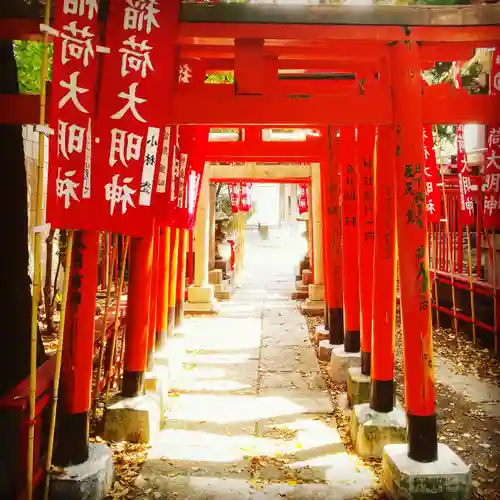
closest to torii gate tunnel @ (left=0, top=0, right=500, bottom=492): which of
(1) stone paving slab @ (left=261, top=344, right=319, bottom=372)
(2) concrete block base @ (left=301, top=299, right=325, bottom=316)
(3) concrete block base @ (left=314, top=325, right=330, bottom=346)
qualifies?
(1) stone paving slab @ (left=261, top=344, right=319, bottom=372)

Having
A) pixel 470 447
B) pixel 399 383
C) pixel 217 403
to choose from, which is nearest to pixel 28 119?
pixel 217 403

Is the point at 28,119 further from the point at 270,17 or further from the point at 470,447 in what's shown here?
the point at 470,447

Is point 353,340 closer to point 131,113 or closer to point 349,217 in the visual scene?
point 349,217

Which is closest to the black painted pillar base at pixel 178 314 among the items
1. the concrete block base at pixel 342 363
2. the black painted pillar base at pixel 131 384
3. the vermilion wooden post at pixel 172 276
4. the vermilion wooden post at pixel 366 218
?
the vermilion wooden post at pixel 172 276

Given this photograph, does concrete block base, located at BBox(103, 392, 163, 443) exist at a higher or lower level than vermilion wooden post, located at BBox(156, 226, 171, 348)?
lower

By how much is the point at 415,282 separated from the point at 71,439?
3.50m

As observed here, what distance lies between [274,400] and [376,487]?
2.63 m

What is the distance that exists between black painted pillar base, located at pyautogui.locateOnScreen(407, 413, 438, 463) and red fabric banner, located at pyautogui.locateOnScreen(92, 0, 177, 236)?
305 centimetres

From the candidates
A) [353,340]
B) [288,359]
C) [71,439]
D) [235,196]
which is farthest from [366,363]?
[235,196]

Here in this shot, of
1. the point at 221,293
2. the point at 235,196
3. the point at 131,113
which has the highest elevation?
the point at 235,196

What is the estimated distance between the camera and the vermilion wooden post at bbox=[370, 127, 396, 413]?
4.99m

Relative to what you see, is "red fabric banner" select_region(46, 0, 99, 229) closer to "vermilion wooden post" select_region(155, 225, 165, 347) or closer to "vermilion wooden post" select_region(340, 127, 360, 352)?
"vermilion wooden post" select_region(155, 225, 165, 347)

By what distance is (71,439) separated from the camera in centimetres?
413

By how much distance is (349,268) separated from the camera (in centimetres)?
738
